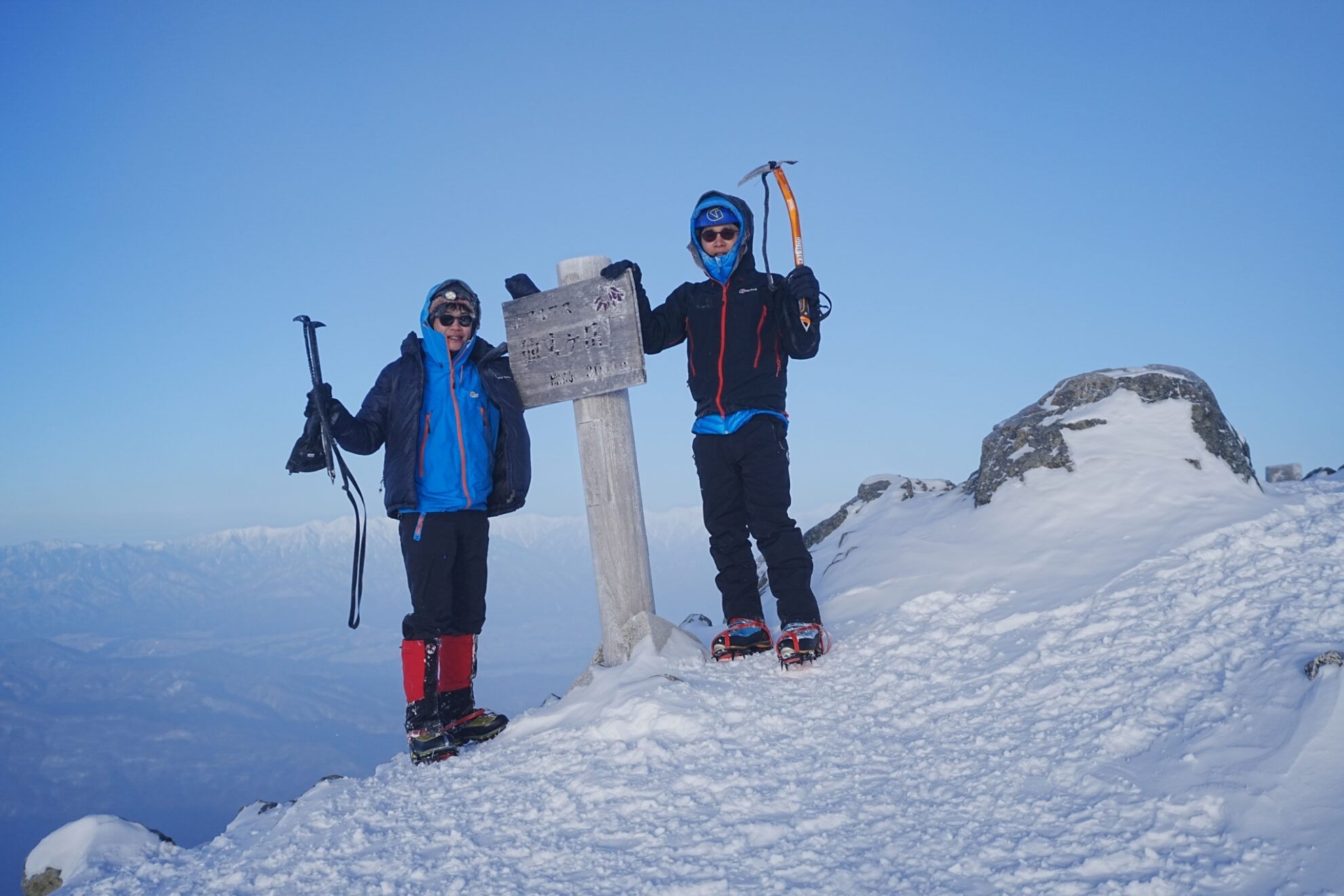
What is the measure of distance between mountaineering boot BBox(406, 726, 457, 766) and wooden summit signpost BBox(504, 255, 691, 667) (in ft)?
4.11

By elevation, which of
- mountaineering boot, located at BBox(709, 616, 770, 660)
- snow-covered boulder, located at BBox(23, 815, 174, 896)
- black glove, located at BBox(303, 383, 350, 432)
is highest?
black glove, located at BBox(303, 383, 350, 432)

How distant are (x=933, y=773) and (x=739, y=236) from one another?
3.48 meters

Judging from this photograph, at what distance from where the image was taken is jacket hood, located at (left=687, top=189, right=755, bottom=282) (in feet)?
17.7

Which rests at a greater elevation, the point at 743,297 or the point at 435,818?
the point at 743,297

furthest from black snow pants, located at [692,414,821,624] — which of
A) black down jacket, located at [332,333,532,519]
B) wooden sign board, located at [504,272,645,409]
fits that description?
black down jacket, located at [332,333,532,519]

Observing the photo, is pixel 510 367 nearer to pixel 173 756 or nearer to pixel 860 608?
pixel 860 608

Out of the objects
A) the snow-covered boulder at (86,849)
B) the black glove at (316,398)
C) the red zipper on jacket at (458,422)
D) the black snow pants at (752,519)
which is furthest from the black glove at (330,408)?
the snow-covered boulder at (86,849)

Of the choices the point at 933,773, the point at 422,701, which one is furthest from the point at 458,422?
the point at 933,773

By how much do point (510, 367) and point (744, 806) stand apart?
352 centimetres

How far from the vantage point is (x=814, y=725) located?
3.90 m

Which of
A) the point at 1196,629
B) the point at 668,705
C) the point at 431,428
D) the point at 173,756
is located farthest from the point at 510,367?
the point at 173,756

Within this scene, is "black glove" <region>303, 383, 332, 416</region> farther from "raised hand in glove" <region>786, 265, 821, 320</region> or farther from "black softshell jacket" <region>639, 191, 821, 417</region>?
"raised hand in glove" <region>786, 265, 821, 320</region>

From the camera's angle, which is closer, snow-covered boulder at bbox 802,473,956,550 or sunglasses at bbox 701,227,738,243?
sunglasses at bbox 701,227,738,243

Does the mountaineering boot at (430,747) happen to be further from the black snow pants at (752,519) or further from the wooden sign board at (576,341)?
the wooden sign board at (576,341)
